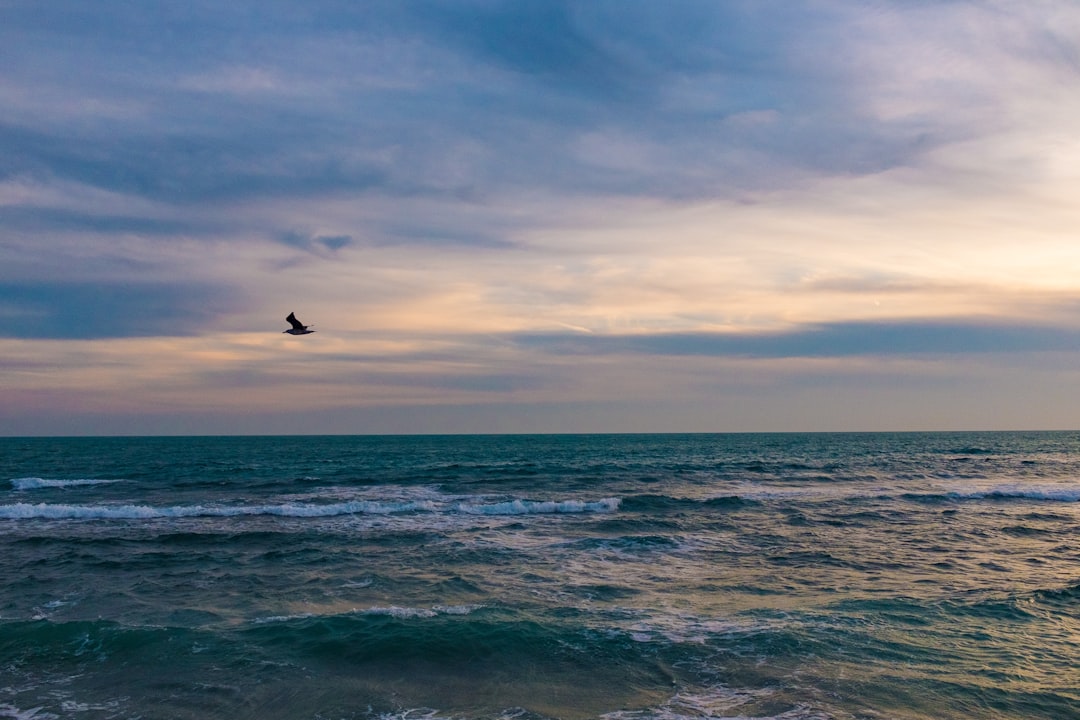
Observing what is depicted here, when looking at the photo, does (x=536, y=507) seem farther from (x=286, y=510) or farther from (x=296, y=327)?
(x=296, y=327)

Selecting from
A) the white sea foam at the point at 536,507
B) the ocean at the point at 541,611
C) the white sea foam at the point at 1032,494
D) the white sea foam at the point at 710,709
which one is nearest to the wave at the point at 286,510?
the white sea foam at the point at 536,507

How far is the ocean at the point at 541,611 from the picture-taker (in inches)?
449

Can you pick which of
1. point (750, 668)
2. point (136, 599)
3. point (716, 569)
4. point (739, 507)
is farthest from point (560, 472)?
point (750, 668)

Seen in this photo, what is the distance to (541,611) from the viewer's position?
15.8m

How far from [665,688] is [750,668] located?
5.68ft

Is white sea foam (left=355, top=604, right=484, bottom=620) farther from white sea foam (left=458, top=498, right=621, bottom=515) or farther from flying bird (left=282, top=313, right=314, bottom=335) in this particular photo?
white sea foam (left=458, top=498, right=621, bottom=515)

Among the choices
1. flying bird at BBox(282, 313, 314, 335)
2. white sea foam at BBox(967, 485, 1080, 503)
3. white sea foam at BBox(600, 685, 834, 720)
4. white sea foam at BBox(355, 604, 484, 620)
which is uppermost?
flying bird at BBox(282, 313, 314, 335)

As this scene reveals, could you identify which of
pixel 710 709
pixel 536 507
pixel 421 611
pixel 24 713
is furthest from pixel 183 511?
pixel 710 709

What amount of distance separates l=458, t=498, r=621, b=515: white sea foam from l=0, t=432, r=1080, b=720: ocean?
16cm

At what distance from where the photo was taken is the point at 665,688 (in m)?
11.6

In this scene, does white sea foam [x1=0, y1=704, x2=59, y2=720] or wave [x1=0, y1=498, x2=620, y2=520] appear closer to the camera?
white sea foam [x1=0, y1=704, x2=59, y2=720]

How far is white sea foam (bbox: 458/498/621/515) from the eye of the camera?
3293 cm

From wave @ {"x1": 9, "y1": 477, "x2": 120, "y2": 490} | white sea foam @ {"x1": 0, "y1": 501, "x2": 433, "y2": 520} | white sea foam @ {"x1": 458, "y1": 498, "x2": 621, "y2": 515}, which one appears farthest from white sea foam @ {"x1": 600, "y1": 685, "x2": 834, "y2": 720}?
wave @ {"x1": 9, "y1": 477, "x2": 120, "y2": 490}

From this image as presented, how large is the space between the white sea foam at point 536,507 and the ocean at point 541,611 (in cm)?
16
